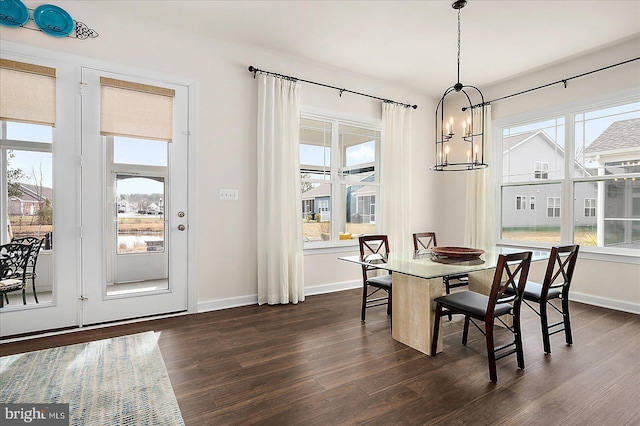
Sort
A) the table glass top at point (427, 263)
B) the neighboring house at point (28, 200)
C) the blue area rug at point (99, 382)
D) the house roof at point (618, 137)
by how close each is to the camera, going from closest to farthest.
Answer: the blue area rug at point (99, 382) → the table glass top at point (427, 263) → the neighboring house at point (28, 200) → the house roof at point (618, 137)

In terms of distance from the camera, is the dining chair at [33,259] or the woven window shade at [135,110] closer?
the dining chair at [33,259]

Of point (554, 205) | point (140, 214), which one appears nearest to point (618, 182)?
point (554, 205)

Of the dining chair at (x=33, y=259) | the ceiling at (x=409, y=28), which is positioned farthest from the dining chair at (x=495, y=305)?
the dining chair at (x=33, y=259)

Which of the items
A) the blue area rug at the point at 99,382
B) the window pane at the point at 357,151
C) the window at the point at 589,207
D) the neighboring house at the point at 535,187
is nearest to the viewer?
the blue area rug at the point at 99,382

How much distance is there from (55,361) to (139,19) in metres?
3.14

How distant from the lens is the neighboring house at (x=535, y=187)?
4.32 m

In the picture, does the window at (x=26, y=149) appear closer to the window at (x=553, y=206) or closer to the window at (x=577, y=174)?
the window at (x=577, y=174)

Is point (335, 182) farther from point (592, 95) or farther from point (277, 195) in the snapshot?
point (592, 95)

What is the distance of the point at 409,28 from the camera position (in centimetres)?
359

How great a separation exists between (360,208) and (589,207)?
2.84 m

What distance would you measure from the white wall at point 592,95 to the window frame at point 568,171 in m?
0.06

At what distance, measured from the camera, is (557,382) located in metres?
2.27

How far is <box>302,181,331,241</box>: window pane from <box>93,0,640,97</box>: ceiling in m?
1.53

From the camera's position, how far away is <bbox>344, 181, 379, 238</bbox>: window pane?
4.96m
